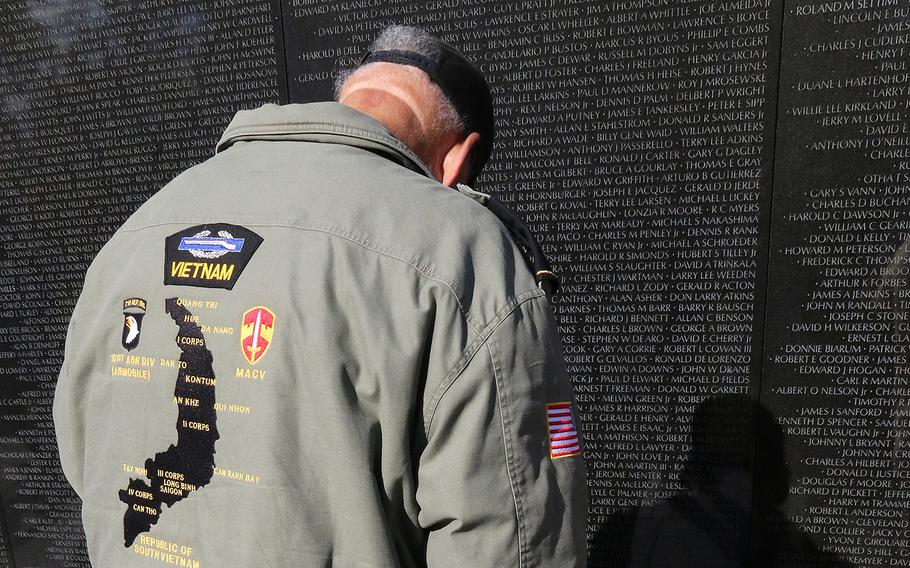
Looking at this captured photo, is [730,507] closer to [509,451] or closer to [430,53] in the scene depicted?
[509,451]

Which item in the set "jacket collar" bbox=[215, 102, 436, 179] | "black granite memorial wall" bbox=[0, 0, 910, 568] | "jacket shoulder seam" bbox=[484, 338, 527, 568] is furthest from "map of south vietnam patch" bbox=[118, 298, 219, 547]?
"black granite memorial wall" bbox=[0, 0, 910, 568]

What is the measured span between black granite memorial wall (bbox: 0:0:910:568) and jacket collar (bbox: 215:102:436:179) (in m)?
1.47

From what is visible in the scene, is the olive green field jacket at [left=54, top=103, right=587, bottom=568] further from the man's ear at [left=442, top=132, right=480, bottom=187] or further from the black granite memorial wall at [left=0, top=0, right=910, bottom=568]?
the black granite memorial wall at [left=0, top=0, right=910, bottom=568]

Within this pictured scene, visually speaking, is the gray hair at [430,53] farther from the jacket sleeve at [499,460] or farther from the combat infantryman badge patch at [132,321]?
the combat infantryman badge patch at [132,321]

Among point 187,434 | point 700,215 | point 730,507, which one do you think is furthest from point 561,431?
point 730,507

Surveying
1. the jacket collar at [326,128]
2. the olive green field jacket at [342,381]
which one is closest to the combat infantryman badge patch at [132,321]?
the olive green field jacket at [342,381]

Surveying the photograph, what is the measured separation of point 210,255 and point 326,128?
0.31m

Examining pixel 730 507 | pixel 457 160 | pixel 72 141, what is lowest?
pixel 730 507

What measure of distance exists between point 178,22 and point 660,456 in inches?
118

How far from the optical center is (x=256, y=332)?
0.99 m

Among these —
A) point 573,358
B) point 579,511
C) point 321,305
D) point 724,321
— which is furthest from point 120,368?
point 724,321

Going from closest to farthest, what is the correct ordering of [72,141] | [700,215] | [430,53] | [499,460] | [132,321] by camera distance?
[499,460] < [132,321] < [430,53] < [700,215] < [72,141]

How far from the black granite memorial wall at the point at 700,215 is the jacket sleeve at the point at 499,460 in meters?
1.57

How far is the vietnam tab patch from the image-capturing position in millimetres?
1014
